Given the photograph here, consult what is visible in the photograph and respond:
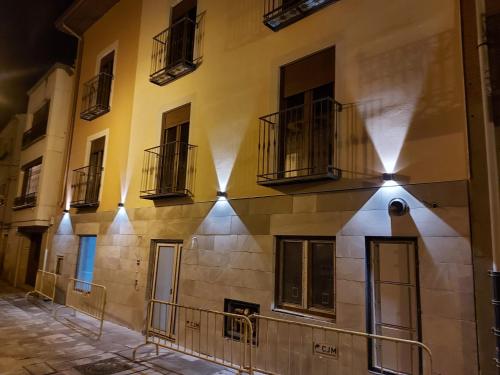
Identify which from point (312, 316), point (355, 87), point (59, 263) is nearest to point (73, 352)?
→ point (312, 316)

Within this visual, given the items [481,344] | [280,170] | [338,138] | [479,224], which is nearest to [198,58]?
[280,170]

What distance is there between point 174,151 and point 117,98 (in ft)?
11.2

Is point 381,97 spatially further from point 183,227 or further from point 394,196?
point 183,227

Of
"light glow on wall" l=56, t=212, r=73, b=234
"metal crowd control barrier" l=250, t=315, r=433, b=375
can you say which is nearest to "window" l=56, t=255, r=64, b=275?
"light glow on wall" l=56, t=212, r=73, b=234

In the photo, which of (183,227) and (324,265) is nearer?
(324,265)

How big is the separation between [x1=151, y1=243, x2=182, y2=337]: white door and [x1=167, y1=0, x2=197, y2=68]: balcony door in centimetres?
421

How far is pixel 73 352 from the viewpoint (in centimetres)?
629

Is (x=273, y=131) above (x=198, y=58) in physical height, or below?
below

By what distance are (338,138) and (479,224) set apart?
83.5 inches

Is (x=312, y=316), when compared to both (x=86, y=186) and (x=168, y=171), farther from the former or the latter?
(x=86, y=186)

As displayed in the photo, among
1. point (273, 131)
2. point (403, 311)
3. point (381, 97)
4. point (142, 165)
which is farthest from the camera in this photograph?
point (142, 165)

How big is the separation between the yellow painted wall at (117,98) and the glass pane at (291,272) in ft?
18.1

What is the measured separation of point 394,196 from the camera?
14.9ft

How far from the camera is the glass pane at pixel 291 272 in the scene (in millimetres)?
5496
